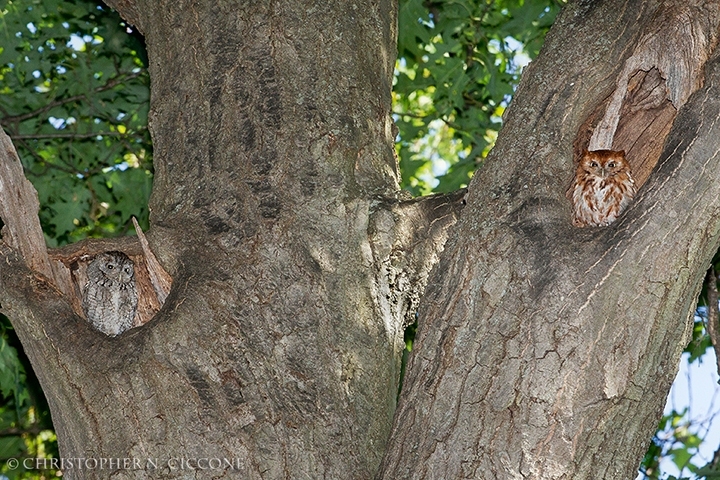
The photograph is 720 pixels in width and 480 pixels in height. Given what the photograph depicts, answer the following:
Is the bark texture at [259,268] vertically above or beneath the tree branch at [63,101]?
beneath

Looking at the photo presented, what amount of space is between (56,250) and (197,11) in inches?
41.2

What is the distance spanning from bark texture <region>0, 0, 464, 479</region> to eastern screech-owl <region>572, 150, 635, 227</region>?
66 cm

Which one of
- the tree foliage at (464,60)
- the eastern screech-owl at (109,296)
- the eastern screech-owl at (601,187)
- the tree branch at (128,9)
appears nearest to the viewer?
the eastern screech-owl at (601,187)

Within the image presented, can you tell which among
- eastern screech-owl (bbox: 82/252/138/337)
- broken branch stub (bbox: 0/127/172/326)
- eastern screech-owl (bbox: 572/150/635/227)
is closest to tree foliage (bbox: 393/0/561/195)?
eastern screech-owl (bbox: 572/150/635/227)

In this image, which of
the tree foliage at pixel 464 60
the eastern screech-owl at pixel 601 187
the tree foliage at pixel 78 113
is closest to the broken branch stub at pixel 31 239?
the eastern screech-owl at pixel 601 187

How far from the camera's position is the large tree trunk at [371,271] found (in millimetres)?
2188

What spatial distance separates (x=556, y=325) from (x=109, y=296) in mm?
2906

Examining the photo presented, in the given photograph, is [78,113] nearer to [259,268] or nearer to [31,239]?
[31,239]

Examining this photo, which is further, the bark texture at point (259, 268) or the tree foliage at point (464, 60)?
the tree foliage at point (464, 60)

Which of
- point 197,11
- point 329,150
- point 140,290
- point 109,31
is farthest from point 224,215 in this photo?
point 109,31

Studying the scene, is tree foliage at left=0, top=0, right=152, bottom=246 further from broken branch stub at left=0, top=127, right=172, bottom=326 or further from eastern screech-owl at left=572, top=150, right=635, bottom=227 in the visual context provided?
eastern screech-owl at left=572, top=150, right=635, bottom=227

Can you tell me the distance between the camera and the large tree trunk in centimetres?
219

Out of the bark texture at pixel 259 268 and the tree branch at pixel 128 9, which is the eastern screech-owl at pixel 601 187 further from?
the tree branch at pixel 128 9

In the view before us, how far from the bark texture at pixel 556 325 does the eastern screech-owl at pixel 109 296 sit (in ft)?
8.23
